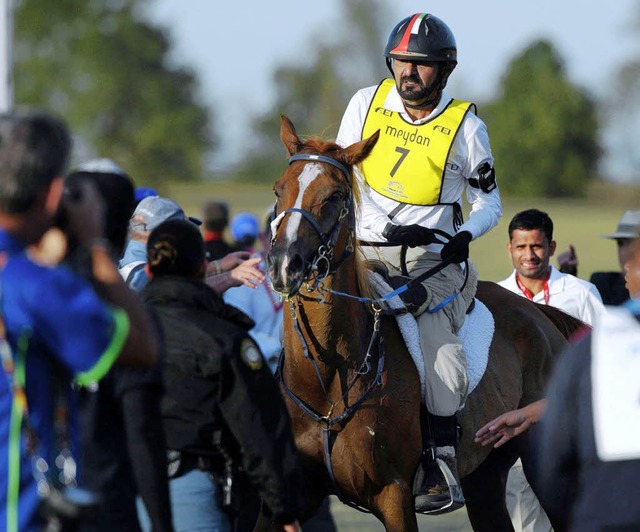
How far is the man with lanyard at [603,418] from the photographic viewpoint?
3250 millimetres

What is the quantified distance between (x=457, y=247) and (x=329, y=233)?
0.87m

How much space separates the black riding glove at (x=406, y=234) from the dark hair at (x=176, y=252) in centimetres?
233

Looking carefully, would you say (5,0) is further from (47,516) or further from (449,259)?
(47,516)

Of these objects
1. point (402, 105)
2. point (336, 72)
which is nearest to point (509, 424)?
point (402, 105)

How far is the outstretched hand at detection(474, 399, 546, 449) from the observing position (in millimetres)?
6516

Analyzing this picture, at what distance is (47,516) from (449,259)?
4.05 metres

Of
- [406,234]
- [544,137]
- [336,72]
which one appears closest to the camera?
[406,234]

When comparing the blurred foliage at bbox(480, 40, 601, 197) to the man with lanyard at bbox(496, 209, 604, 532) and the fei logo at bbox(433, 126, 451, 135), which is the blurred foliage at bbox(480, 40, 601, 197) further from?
the fei logo at bbox(433, 126, 451, 135)

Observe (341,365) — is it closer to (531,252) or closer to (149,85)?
(531,252)

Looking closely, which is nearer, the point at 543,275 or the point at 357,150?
the point at 357,150

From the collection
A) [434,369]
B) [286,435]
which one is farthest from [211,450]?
[434,369]

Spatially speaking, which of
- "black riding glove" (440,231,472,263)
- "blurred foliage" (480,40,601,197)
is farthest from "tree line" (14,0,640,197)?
"black riding glove" (440,231,472,263)

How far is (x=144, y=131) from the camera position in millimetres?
61906

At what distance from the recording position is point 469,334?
6957mm
